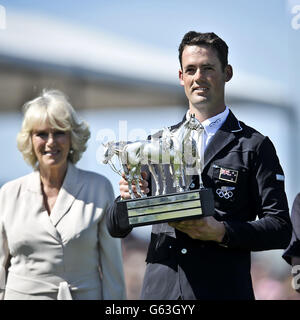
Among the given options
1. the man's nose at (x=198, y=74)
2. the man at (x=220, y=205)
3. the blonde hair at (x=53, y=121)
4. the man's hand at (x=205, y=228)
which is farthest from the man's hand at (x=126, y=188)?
the blonde hair at (x=53, y=121)

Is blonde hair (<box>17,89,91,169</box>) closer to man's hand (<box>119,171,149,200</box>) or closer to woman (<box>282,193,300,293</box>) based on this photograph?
man's hand (<box>119,171,149,200</box>)

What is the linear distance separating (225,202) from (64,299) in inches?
35.1

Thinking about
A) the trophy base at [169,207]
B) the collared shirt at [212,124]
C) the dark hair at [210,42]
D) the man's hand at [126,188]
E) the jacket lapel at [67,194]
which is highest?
the dark hair at [210,42]

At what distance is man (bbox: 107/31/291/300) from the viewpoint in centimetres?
175

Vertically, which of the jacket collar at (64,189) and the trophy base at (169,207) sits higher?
the jacket collar at (64,189)

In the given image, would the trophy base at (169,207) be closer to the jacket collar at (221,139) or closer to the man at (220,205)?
the man at (220,205)

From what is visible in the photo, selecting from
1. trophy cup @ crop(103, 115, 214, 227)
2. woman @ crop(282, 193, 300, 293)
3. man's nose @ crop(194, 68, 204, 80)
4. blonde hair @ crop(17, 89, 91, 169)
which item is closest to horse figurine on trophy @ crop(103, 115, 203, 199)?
trophy cup @ crop(103, 115, 214, 227)

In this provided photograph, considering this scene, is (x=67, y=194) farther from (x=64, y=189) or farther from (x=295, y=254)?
(x=295, y=254)

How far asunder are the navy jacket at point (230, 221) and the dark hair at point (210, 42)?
0.21 metres

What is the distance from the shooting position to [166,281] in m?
1.79

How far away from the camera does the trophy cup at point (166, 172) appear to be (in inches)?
65.7
